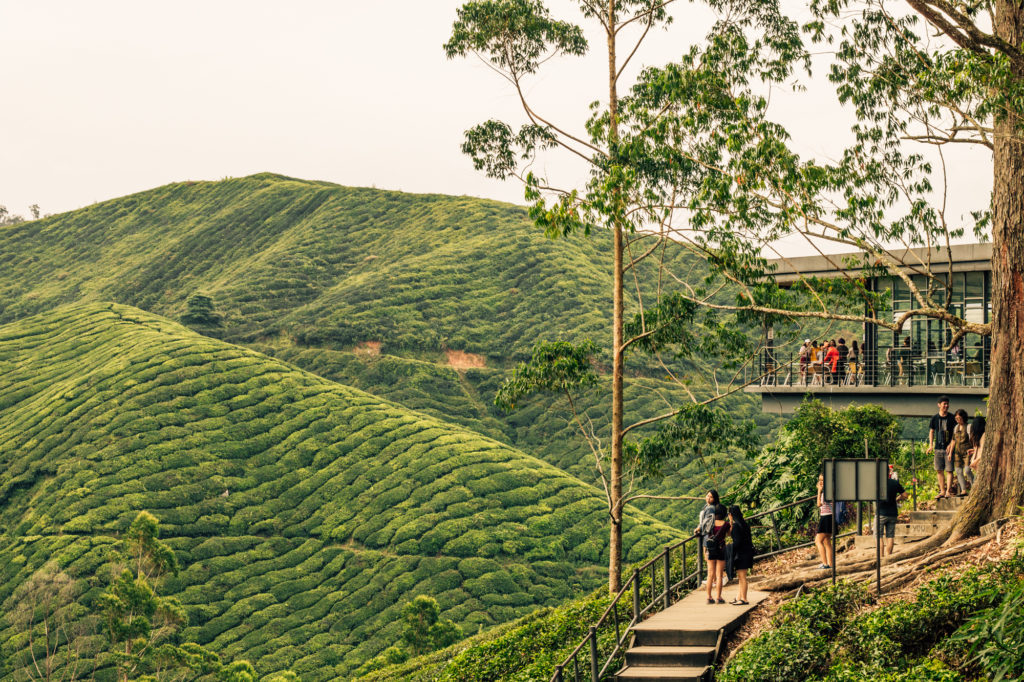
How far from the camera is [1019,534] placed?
9.87m

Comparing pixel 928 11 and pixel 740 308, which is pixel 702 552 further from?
pixel 928 11

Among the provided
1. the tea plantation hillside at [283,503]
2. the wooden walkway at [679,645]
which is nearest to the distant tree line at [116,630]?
the tea plantation hillside at [283,503]

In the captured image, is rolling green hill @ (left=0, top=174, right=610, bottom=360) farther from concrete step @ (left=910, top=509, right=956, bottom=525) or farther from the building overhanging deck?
concrete step @ (left=910, top=509, right=956, bottom=525)

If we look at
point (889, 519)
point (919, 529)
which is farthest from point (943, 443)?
point (889, 519)

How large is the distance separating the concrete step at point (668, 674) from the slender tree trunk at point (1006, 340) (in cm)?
359

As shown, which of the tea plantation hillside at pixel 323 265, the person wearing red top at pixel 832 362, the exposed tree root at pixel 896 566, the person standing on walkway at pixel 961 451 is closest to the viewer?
the exposed tree root at pixel 896 566

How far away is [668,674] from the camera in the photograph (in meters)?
9.77

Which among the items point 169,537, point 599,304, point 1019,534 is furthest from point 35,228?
point 1019,534

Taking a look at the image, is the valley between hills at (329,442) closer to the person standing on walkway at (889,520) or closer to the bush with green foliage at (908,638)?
the person standing on walkway at (889,520)

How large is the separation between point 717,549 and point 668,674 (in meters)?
2.30

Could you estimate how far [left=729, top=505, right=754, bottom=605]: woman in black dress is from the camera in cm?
1151

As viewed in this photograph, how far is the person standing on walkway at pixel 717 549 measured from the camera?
461 inches

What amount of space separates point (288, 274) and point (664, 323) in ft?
258

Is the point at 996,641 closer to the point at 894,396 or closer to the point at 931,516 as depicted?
the point at 931,516
